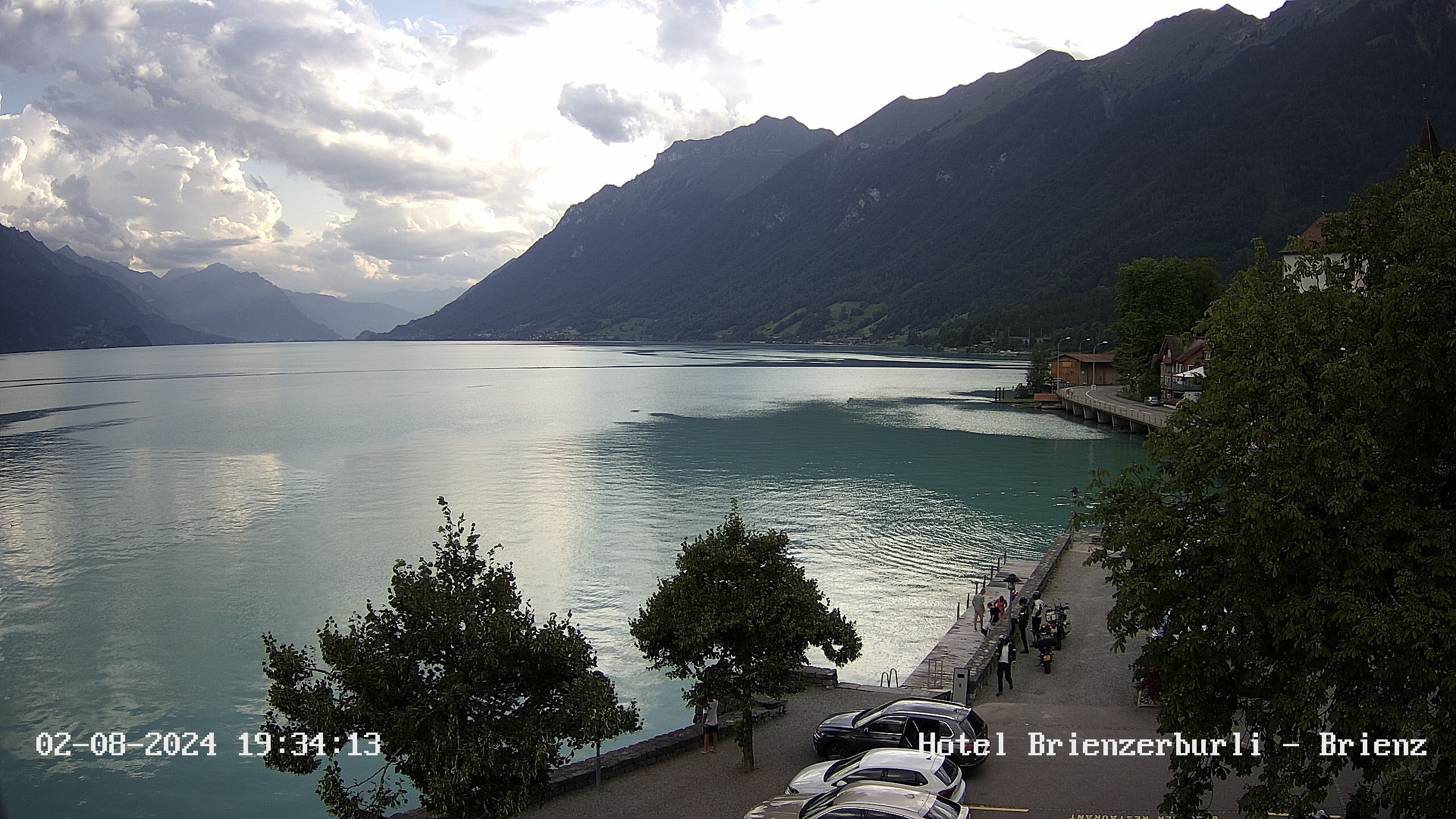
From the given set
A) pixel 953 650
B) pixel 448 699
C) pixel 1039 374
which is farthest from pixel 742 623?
pixel 1039 374

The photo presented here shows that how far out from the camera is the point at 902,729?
16.9m

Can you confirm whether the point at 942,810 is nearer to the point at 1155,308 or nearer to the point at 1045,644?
the point at 1045,644

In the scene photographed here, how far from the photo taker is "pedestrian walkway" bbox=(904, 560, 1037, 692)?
2317 centimetres

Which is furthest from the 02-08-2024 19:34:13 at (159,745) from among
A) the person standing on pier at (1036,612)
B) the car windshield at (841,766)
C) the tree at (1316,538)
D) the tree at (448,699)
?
the tree at (1316,538)

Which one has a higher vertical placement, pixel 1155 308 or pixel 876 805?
pixel 1155 308

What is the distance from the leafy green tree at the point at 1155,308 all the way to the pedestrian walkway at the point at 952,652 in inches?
2957

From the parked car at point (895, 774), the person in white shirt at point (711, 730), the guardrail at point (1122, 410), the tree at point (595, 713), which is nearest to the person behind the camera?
the tree at point (595, 713)

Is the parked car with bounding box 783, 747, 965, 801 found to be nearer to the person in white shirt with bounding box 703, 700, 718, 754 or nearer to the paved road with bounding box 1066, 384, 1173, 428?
the person in white shirt with bounding box 703, 700, 718, 754

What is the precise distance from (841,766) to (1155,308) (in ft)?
321

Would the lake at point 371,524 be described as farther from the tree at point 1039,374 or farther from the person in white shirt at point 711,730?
the tree at point 1039,374

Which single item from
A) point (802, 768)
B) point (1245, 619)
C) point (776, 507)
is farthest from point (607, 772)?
point (776, 507)

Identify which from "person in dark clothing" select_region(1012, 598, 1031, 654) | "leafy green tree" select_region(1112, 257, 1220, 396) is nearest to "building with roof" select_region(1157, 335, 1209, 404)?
"leafy green tree" select_region(1112, 257, 1220, 396)

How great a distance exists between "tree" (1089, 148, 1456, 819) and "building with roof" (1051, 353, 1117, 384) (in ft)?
405

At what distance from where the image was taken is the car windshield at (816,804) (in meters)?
13.3
